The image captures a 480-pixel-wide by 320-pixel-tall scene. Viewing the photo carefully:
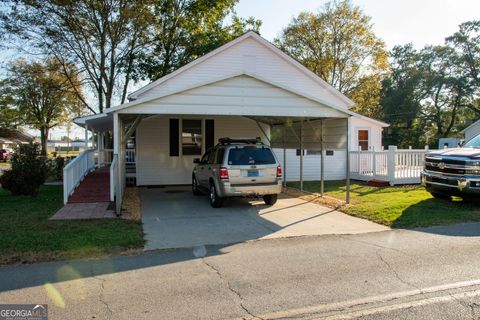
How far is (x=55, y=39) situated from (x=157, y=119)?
9.49 meters

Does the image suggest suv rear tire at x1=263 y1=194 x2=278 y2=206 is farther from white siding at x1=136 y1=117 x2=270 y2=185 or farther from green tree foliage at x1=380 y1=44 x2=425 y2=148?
green tree foliage at x1=380 y1=44 x2=425 y2=148

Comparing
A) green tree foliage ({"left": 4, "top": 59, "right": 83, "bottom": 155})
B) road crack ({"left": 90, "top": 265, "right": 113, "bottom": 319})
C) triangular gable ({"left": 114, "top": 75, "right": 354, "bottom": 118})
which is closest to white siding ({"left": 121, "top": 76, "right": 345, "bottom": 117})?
triangular gable ({"left": 114, "top": 75, "right": 354, "bottom": 118})

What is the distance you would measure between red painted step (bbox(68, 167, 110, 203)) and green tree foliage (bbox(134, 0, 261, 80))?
1148 centimetres

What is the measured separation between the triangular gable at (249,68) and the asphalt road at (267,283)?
10.4m

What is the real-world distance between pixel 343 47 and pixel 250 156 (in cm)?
2435

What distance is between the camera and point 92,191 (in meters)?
12.6

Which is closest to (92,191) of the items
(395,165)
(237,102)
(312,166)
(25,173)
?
(25,173)

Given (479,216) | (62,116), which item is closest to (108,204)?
(479,216)

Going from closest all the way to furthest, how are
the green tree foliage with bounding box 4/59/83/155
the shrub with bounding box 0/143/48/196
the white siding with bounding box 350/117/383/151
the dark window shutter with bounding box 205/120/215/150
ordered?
the shrub with bounding box 0/143/48/196, the dark window shutter with bounding box 205/120/215/150, the white siding with bounding box 350/117/383/151, the green tree foliage with bounding box 4/59/83/155

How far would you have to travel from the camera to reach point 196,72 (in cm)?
1625

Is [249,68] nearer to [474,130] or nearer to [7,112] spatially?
[474,130]

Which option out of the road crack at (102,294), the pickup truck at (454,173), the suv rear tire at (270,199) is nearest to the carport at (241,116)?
the suv rear tire at (270,199)

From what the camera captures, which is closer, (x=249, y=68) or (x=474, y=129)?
(x=249, y=68)

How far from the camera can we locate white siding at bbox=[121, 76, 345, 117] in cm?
971
